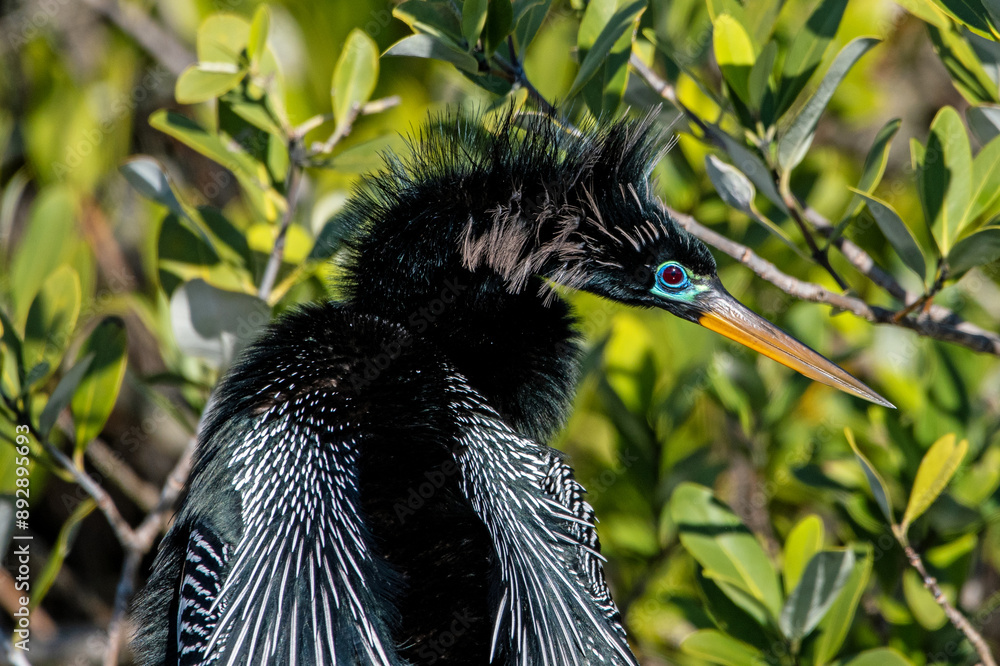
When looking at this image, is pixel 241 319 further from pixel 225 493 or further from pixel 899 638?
pixel 899 638

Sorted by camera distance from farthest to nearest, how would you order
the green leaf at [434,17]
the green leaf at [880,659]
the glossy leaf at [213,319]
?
the glossy leaf at [213,319] → the green leaf at [880,659] → the green leaf at [434,17]

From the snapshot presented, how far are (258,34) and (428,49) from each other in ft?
1.63

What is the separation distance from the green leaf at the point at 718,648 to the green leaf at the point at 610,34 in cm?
129

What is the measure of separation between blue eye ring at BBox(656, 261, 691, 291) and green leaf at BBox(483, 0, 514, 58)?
0.61 meters

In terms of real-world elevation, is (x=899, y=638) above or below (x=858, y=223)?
below

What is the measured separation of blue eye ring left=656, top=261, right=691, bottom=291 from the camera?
1921 mm

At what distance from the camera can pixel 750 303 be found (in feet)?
9.25

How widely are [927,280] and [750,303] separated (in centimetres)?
94

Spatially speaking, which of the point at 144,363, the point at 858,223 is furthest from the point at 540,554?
the point at 144,363

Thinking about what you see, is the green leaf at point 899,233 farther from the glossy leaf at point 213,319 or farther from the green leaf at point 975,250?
the glossy leaf at point 213,319

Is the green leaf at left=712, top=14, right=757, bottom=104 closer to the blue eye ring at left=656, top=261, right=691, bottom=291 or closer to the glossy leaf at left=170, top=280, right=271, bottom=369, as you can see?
the blue eye ring at left=656, top=261, right=691, bottom=291

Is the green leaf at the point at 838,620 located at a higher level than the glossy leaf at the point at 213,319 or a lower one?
lower

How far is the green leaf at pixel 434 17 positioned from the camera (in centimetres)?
178

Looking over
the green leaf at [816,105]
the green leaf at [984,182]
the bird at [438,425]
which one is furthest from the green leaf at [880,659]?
the green leaf at [816,105]
